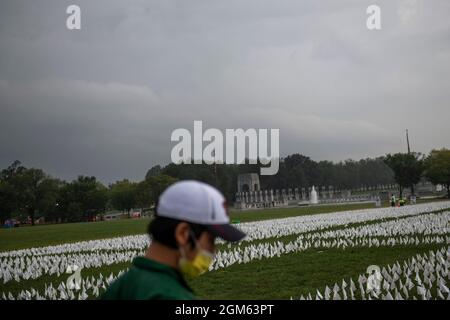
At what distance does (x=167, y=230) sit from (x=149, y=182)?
241ft

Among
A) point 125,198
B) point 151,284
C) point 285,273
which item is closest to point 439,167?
point 125,198

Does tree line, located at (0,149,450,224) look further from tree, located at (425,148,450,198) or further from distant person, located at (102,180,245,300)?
distant person, located at (102,180,245,300)

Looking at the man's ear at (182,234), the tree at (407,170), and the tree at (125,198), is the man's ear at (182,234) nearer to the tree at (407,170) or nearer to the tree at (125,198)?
the tree at (125,198)

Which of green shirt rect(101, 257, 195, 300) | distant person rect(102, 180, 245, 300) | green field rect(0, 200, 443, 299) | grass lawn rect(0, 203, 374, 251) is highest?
distant person rect(102, 180, 245, 300)

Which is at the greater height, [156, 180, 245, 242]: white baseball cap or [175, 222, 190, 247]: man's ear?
[156, 180, 245, 242]: white baseball cap

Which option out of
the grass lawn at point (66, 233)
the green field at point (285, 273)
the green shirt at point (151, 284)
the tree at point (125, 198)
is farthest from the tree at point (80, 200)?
the green shirt at point (151, 284)

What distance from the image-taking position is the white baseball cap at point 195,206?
2652 mm

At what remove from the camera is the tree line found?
6394 cm

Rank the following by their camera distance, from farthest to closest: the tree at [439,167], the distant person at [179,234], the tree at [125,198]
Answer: the tree at [125,198] → the tree at [439,167] → the distant person at [179,234]

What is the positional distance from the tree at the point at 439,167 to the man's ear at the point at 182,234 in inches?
3447

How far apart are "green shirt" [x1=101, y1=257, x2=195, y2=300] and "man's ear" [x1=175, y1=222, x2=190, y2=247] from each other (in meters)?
0.14

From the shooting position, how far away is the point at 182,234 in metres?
2.67

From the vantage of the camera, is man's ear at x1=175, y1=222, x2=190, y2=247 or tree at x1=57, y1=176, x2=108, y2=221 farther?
tree at x1=57, y1=176, x2=108, y2=221

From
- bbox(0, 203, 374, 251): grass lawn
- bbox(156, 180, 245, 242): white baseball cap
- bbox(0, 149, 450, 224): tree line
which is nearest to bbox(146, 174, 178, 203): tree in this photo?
bbox(0, 149, 450, 224): tree line
